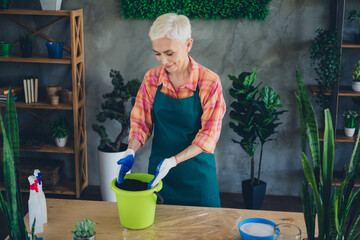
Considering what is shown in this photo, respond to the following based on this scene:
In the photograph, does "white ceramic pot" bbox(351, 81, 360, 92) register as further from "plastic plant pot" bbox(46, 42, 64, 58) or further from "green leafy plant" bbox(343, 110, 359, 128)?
"plastic plant pot" bbox(46, 42, 64, 58)

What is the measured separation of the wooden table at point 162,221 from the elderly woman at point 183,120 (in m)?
0.39

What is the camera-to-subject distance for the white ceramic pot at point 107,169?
418 cm

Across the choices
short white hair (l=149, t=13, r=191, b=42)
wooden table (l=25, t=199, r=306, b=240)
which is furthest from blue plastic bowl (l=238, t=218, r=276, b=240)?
short white hair (l=149, t=13, r=191, b=42)

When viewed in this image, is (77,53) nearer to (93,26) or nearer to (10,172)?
(93,26)

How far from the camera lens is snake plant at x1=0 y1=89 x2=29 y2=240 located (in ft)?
4.66

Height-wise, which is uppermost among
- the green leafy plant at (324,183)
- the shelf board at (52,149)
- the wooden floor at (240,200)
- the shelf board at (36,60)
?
the shelf board at (36,60)

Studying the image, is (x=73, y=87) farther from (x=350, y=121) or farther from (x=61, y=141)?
(x=350, y=121)

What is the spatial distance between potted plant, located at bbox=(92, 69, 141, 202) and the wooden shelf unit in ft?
0.89

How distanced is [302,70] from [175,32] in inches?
94.0

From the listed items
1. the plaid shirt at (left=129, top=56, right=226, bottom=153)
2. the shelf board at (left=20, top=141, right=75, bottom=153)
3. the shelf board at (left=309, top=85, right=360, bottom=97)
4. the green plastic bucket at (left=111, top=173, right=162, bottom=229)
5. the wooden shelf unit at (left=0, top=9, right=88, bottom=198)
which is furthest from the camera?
the shelf board at (left=20, top=141, right=75, bottom=153)

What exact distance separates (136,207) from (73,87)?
2.51 meters

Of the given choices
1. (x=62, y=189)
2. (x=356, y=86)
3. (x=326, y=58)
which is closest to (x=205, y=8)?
(x=326, y=58)

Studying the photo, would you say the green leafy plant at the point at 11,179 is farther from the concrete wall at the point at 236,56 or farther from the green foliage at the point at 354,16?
the green foliage at the point at 354,16

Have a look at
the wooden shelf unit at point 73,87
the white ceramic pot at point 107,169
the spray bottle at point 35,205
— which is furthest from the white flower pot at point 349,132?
the spray bottle at point 35,205
